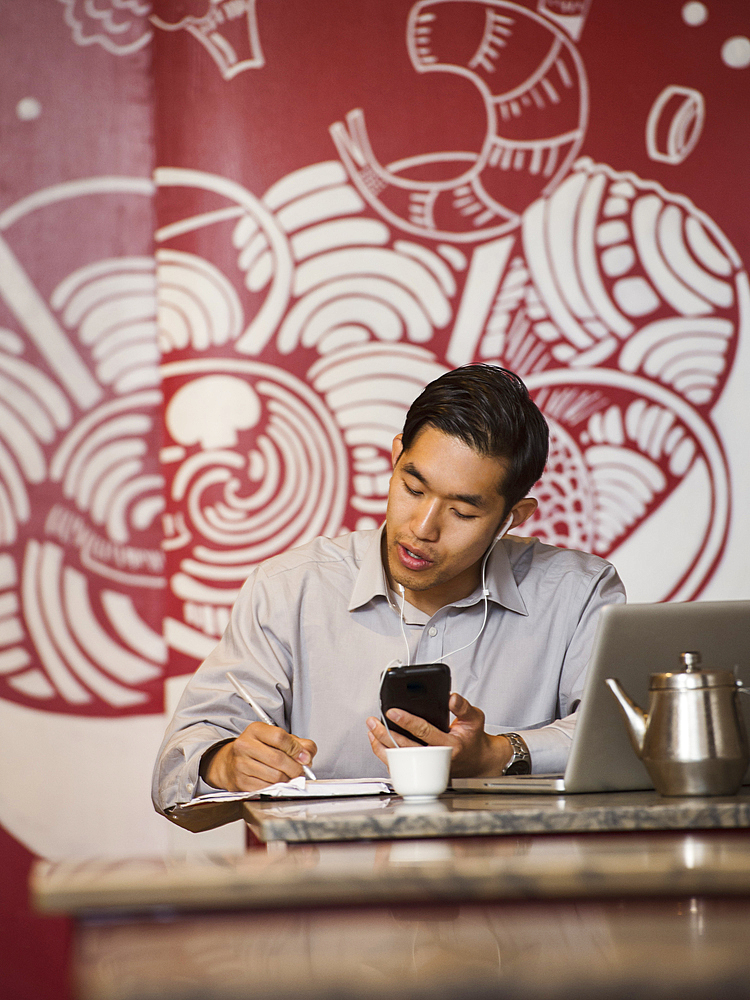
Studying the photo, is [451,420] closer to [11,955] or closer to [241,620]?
[241,620]

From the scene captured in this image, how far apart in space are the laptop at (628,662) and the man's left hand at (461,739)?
0.42 ft

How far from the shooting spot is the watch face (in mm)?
1697

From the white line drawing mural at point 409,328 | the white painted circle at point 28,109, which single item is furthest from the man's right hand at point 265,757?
the white painted circle at point 28,109

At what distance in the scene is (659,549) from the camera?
302cm

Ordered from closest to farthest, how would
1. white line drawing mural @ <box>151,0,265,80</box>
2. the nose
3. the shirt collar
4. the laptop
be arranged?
1. the laptop
2. the nose
3. the shirt collar
4. white line drawing mural @ <box>151,0,265,80</box>

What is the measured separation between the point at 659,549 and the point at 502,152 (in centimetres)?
125

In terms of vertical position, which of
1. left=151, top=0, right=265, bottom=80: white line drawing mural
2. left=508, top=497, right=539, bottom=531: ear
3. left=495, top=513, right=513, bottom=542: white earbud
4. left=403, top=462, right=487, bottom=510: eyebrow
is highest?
left=151, top=0, right=265, bottom=80: white line drawing mural

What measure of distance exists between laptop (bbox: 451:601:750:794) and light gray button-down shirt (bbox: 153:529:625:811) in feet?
2.33

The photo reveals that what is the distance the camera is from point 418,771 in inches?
49.1

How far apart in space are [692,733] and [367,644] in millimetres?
989

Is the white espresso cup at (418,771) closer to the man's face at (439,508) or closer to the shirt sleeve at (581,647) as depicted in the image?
the shirt sleeve at (581,647)

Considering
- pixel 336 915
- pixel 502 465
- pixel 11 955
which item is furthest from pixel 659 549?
pixel 336 915

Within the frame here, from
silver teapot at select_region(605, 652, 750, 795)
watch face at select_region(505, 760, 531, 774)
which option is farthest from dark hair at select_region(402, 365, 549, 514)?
silver teapot at select_region(605, 652, 750, 795)

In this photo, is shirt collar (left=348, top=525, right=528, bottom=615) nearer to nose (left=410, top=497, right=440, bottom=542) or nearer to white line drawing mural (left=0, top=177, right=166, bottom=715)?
nose (left=410, top=497, right=440, bottom=542)
